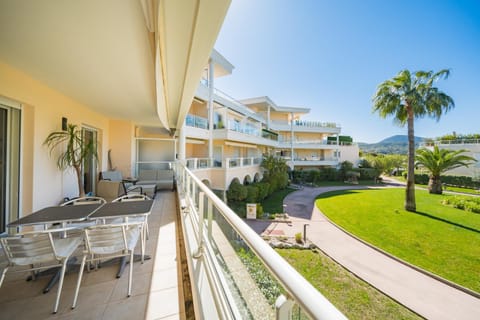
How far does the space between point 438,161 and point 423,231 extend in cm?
995

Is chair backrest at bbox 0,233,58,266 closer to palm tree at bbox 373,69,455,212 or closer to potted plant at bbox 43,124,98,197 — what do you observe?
potted plant at bbox 43,124,98,197

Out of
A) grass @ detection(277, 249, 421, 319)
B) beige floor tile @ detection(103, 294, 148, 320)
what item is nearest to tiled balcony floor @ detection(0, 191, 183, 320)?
beige floor tile @ detection(103, 294, 148, 320)

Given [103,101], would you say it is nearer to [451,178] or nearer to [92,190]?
[92,190]

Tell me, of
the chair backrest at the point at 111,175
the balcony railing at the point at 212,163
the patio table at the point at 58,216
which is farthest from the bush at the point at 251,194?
the patio table at the point at 58,216

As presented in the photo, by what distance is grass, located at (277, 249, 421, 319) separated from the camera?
462 cm

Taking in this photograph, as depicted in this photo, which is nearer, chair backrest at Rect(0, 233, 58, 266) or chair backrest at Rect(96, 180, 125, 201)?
chair backrest at Rect(0, 233, 58, 266)

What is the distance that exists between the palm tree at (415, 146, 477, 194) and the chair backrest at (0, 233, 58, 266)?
2231 centimetres

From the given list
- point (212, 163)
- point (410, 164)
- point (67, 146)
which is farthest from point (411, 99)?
point (67, 146)

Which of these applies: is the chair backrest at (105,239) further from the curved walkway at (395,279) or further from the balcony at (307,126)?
the balcony at (307,126)

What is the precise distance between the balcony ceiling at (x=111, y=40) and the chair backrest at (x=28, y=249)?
2.11m

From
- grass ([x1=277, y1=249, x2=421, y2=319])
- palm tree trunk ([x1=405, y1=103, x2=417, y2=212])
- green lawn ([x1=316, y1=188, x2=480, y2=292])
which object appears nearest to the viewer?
grass ([x1=277, y1=249, x2=421, y2=319])

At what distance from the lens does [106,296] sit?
6.52ft

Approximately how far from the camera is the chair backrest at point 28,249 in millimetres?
1722

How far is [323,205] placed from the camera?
45.3ft
